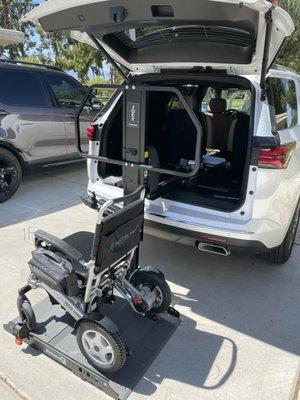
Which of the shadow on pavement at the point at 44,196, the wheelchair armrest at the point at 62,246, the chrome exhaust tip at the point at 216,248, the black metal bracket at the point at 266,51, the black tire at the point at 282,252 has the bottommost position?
the shadow on pavement at the point at 44,196

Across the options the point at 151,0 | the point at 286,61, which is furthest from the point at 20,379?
the point at 286,61

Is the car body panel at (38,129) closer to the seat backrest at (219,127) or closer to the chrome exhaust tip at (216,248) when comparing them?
the seat backrest at (219,127)

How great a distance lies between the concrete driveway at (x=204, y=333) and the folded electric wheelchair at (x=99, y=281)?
0.77ft

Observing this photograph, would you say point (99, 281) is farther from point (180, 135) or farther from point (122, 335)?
point (180, 135)

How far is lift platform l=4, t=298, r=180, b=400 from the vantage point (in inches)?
87.7

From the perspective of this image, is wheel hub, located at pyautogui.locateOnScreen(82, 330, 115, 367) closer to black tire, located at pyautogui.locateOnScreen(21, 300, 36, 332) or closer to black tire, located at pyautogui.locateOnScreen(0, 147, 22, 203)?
black tire, located at pyautogui.locateOnScreen(21, 300, 36, 332)

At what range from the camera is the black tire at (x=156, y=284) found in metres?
2.64

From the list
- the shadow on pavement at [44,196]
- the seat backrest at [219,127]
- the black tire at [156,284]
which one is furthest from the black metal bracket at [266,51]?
the shadow on pavement at [44,196]

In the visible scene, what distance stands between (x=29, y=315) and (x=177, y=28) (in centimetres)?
224

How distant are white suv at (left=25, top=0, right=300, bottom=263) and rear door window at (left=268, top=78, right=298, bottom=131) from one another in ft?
0.05

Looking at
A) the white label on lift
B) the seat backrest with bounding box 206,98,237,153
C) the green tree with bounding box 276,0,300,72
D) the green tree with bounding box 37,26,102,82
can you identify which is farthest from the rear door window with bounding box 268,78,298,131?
the green tree with bounding box 37,26,102,82

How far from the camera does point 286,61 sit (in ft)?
58.4

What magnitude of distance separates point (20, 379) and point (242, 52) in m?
2.67

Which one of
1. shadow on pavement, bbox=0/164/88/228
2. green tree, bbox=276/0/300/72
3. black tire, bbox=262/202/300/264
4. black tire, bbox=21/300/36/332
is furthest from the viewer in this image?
green tree, bbox=276/0/300/72
